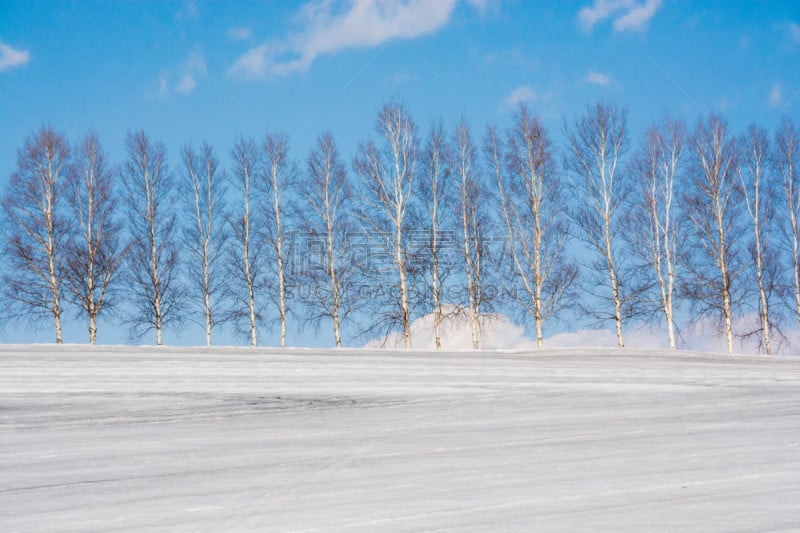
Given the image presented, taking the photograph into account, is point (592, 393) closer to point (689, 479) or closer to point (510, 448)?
point (510, 448)

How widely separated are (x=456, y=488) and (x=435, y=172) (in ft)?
56.2

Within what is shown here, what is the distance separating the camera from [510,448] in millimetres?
5602

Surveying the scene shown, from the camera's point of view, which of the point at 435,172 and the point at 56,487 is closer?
the point at 56,487

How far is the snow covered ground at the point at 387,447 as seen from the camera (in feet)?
13.1

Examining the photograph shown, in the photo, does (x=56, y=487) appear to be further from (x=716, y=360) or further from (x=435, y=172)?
(x=435, y=172)

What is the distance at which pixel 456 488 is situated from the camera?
444 centimetres

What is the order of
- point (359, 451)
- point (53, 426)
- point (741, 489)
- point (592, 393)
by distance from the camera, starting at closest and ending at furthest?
point (741, 489), point (359, 451), point (53, 426), point (592, 393)

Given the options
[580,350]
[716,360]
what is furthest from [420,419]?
[716,360]

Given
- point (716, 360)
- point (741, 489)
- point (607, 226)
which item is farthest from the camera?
point (607, 226)

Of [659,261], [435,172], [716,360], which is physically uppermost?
[435,172]

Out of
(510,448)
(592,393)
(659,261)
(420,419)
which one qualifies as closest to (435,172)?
(659,261)

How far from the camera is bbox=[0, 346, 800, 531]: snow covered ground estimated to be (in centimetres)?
398

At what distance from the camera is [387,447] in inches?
224

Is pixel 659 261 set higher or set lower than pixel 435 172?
lower
